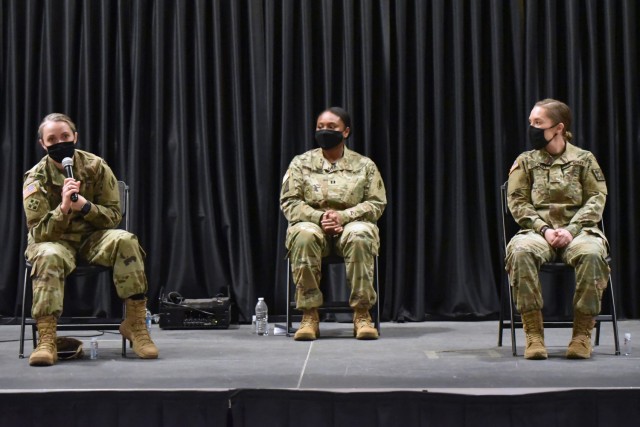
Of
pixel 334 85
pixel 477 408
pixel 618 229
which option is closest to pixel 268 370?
pixel 477 408

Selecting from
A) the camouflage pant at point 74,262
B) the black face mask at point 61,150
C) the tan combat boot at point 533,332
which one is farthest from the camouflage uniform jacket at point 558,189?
the black face mask at point 61,150

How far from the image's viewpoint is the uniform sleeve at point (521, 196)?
4.06 meters

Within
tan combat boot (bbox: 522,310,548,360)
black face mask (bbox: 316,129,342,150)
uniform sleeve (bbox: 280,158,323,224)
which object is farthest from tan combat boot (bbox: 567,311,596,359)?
black face mask (bbox: 316,129,342,150)

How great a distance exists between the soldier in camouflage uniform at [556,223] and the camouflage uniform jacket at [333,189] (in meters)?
0.86

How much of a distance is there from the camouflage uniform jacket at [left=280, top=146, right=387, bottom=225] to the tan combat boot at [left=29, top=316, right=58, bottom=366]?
1409 millimetres

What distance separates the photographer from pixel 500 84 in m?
5.47

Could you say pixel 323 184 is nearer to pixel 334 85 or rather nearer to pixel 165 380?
pixel 334 85

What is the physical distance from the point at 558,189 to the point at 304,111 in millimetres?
1923

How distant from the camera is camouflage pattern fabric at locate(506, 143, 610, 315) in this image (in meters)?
3.78

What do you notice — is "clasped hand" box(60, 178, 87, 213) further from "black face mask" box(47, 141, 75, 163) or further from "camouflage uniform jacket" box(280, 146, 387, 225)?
"camouflage uniform jacket" box(280, 146, 387, 225)

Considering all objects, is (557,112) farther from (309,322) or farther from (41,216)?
(41,216)

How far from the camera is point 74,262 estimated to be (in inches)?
155

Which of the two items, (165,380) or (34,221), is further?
(34,221)

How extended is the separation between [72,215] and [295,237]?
3.69 ft
